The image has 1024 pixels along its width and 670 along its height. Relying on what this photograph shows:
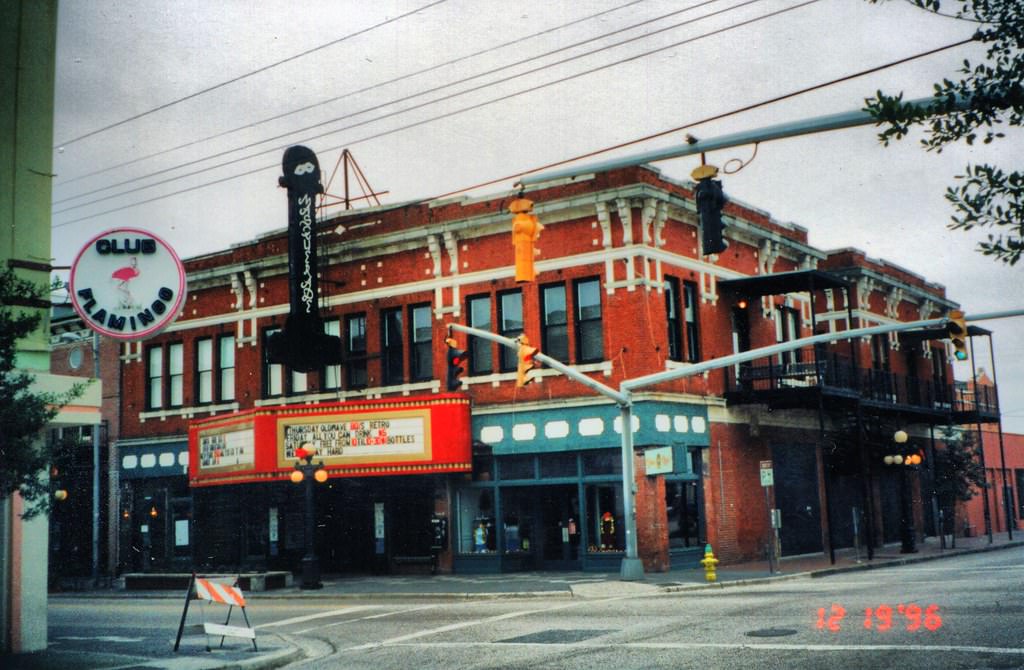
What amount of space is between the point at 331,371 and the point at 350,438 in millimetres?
3813

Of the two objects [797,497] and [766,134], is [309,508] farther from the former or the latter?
[766,134]

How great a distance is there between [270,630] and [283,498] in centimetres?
1622

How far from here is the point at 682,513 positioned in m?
30.3

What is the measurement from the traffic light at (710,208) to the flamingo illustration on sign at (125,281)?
891 centimetres

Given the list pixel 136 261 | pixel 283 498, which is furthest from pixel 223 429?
pixel 136 261

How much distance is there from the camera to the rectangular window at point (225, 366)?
38.0 meters

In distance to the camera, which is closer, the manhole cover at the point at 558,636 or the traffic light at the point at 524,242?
the traffic light at the point at 524,242

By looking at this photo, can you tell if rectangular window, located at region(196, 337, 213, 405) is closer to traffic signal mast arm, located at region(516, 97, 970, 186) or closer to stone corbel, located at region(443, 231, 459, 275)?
stone corbel, located at region(443, 231, 459, 275)

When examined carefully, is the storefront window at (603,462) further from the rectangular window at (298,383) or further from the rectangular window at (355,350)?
the rectangular window at (298,383)

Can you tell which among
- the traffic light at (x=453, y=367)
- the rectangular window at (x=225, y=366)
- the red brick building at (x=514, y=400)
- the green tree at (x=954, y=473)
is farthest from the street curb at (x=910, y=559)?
the rectangular window at (x=225, y=366)

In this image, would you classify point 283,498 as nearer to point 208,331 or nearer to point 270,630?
point 208,331

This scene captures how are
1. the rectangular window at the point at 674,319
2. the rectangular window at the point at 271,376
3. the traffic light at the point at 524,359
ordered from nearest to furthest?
the traffic light at the point at 524,359 → the rectangular window at the point at 674,319 → the rectangular window at the point at 271,376

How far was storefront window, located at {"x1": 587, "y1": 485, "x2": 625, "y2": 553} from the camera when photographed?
29.7m

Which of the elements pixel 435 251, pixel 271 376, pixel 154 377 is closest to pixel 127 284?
pixel 435 251
